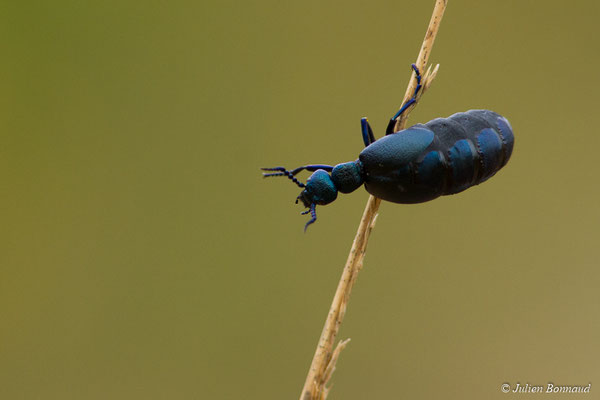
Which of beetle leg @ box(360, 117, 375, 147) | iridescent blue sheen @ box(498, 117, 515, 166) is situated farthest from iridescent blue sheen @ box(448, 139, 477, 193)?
beetle leg @ box(360, 117, 375, 147)

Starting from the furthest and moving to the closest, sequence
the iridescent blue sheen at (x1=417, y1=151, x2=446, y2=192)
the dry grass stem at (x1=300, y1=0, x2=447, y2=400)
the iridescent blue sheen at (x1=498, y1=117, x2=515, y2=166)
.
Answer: the iridescent blue sheen at (x1=498, y1=117, x2=515, y2=166), the iridescent blue sheen at (x1=417, y1=151, x2=446, y2=192), the dry grass stem at (x1=300, y1=0, x2=447, y2=400)

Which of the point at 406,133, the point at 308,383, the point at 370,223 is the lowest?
the point at 308,383

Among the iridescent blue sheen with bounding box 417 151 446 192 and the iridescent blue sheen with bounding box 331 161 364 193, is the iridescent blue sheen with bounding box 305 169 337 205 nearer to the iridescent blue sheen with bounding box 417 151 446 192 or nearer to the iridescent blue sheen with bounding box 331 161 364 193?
the iridescent blue sheen with bounding box 331 161 364 193

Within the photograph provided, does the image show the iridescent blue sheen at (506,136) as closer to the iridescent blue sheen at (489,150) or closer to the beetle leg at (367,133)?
the iridescent blue sheen at (489,150)

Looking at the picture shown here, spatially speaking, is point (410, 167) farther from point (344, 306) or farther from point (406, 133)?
point (344, 306)

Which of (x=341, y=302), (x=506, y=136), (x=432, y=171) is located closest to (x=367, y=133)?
(x=432, y=171)

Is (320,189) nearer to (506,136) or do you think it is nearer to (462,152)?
(462,152)

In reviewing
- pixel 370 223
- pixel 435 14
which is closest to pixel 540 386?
pixel 370 223
